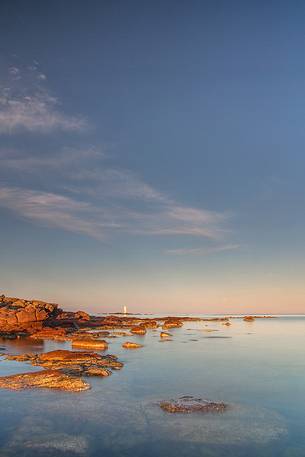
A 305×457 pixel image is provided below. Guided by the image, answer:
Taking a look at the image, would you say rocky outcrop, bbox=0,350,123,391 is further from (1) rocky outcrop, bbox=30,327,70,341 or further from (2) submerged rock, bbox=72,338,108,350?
(1) rocky outcrop, bbox=30,327,70,341

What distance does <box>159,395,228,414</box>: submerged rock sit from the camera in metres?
19.6

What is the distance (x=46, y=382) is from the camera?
24453 mm

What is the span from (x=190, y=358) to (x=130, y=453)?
28.6 m

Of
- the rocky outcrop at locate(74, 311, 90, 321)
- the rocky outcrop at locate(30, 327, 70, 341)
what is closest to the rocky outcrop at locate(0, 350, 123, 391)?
the rocky outcrop at locate(30, 327, 70, 341)

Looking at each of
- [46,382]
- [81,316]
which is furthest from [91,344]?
[81,316]

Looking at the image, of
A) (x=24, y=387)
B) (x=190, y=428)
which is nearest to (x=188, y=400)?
(x=190, y=428)

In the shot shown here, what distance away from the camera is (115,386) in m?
25.5

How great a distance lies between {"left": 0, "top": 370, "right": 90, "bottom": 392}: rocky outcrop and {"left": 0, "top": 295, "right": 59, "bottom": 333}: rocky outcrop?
142 feet

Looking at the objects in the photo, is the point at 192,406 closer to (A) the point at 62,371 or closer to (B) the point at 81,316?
(A) the point at 62,371

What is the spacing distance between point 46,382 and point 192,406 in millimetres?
10170

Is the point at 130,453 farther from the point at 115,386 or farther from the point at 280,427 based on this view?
the point at 115,386

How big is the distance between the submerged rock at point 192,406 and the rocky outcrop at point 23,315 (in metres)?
51.7

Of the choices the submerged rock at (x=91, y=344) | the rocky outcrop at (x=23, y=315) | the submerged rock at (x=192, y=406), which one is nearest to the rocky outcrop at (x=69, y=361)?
the submerged rock at (x=91, y=344)

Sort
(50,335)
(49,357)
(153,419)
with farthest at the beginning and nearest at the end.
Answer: (50,335) < (49,357) < (153,419)
